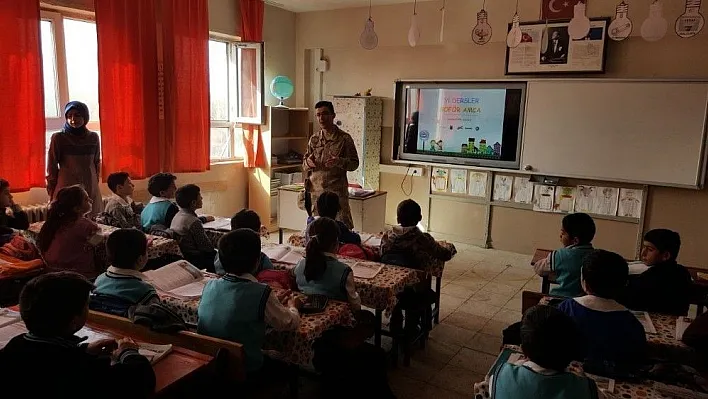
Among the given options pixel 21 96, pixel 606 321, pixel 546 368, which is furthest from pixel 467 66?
pixel 546 368

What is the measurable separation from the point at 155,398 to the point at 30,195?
340 centimetres

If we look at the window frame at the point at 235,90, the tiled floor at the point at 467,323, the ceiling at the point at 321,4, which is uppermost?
the ceiling at the point at 321,4

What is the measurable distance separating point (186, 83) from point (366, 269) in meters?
3.40

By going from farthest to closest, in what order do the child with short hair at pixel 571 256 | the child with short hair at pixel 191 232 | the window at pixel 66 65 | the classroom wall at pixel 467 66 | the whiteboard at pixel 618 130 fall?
the classroom wall at pixel 467 66, the whiteboard at pixel 618 130, the window at pixel 66 65, the child with short hair at pixel 191 232, the child with short hair at pixel 571 256

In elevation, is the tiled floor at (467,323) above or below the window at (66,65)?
below

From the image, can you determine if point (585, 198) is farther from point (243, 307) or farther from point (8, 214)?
point (8, 214)

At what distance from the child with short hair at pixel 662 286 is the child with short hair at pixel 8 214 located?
3697 millimetres

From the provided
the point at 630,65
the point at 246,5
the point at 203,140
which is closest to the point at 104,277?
the point at 203,140

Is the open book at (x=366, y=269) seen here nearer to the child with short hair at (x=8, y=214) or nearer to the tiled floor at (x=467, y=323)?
the tiled floor at (x=467, y=323)

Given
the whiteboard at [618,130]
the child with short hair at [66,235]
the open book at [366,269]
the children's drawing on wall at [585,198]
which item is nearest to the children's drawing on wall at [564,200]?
the children's drawing on wall at [585,198]

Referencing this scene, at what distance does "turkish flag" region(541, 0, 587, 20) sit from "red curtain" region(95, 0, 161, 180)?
392cm

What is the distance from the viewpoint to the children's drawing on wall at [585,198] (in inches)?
211

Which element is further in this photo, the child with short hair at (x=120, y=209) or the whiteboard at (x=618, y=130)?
the whiteboard at (x=618, y=130)

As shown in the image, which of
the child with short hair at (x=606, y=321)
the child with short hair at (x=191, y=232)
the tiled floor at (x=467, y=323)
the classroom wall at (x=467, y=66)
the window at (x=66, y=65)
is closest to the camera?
the child with short hair at (x=606, y=321)
